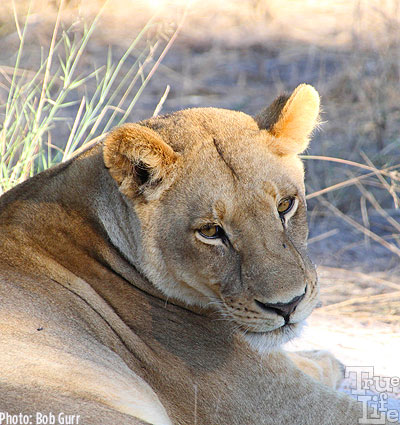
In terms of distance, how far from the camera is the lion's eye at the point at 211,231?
10.3ft

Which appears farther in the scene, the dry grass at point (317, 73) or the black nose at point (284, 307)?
the dry grass at point (317, 73)

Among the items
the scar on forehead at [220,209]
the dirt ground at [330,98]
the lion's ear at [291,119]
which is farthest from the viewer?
the dirt ground at [330,98]

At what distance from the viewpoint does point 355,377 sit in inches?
158

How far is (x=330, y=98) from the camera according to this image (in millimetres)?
7695

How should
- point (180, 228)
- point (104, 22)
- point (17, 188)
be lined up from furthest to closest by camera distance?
point (104, 22)
point (17, 188)
point (180, 228)

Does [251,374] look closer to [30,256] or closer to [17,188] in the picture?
[30,256]

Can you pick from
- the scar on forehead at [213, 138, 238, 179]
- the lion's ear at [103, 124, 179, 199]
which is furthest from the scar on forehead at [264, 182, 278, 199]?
the lion's ear at [103, 124, 179, 199]

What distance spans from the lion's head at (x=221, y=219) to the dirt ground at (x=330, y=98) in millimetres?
1229

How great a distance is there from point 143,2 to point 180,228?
838cm

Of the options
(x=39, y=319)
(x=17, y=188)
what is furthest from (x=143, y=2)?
(x=39, y=319)

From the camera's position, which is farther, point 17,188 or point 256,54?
point 256,54

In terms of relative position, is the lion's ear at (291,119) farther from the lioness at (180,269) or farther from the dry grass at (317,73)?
the dry grass at (317,73)

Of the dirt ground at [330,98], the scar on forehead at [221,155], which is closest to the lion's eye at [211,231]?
the scar on forehead at [221,155]

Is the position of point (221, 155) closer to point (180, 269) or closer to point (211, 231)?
point (211, 231)
